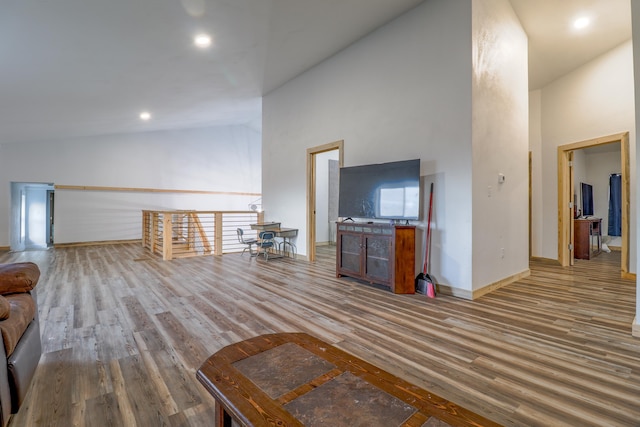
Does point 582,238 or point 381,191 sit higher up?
point 381,191

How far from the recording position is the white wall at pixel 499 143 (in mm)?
3566

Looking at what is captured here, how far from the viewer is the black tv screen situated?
3754 millimetres

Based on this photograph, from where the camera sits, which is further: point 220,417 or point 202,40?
point 202,40

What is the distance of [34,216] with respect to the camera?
9.09m

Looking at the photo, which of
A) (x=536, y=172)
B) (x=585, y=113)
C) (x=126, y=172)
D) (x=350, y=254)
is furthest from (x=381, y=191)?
(x=126, y=172)

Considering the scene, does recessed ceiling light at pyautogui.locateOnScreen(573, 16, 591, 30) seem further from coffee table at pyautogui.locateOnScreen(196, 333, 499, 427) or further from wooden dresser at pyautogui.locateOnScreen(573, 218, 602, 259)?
coffee table at pyautogui.locateOnScreen(196, 333, 499, 427)

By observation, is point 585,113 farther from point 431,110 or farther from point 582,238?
point 431,110

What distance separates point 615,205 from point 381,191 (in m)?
7.53

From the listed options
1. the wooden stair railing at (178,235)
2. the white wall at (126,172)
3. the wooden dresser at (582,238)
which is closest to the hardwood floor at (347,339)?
the wooden stair railing at (178,235)

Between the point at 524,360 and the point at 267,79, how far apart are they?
19.7 feet

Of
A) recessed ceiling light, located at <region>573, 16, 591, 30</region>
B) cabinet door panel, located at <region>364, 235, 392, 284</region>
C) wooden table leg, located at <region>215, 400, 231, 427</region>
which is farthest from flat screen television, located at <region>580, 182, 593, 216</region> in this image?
wooden table leg, located at <region>215, 400, 231, 427</region>

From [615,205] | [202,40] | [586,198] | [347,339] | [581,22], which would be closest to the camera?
[347,339]

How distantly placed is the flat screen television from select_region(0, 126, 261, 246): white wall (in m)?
10.2

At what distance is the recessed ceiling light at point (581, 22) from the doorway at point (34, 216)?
473 inches
